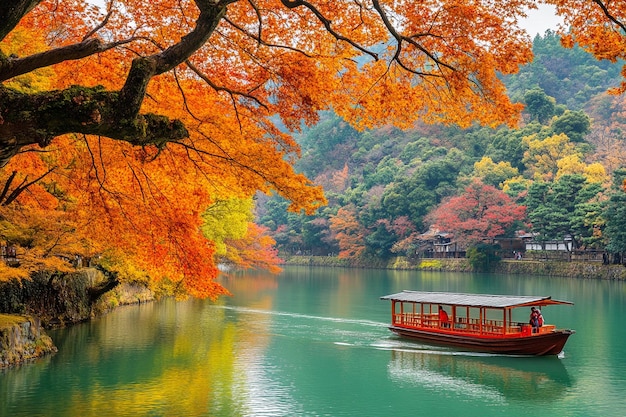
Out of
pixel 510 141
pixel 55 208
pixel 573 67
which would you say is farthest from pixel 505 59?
pixel 573 67

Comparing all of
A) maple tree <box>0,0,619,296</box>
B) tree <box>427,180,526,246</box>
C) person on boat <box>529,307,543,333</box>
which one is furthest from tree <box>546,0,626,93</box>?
tree <box>427,180,526,246</box>

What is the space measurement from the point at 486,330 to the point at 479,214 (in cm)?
3392

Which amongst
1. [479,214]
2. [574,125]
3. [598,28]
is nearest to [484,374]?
[598,28]

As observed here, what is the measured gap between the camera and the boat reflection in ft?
45.5

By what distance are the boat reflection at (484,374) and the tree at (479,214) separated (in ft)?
110

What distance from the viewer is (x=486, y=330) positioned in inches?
735

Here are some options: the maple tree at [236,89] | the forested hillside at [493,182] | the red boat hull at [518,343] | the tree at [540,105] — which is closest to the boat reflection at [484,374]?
the red boat hull at [518,343]

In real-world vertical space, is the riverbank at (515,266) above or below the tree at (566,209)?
below

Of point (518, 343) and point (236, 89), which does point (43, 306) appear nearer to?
point (236, 89)

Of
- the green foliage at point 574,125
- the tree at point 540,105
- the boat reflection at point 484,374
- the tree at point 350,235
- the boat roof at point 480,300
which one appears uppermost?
the tree at point 540,105

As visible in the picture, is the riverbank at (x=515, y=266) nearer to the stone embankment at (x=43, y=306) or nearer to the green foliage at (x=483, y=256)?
the green foliage at (x=483, y=256)

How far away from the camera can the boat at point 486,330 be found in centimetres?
1705

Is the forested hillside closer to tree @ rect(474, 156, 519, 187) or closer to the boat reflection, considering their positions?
tree @ rect(474, 156, 519, 187)

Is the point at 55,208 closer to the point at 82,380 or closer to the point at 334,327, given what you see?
the point at 82,380
